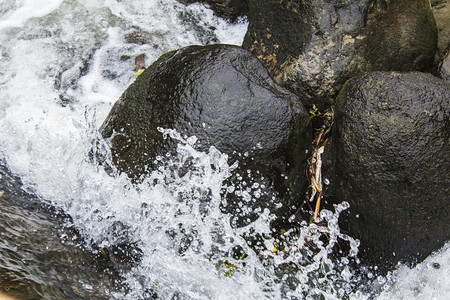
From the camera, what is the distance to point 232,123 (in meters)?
2.95

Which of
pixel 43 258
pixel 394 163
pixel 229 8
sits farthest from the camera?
pixel 229 8

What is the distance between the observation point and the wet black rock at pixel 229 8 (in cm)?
529

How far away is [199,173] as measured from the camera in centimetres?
297

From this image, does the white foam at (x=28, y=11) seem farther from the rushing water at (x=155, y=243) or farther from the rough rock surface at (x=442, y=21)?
the rough rock surface at (x=442, y=21)

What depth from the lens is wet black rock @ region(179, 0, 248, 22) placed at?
208 inches

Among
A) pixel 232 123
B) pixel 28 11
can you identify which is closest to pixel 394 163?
pixel 232 123

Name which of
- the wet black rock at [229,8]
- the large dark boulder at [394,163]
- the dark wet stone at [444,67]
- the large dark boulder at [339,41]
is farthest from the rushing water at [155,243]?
Result: the wet black rock at [229,8]

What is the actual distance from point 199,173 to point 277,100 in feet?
2.32

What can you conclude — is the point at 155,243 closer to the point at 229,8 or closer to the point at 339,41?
the point at 339,41

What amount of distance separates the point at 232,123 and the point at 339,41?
1.31 meters

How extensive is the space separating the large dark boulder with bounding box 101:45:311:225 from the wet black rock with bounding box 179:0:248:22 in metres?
2.17

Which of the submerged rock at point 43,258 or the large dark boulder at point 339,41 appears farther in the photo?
the large dark boulder at point 339,41

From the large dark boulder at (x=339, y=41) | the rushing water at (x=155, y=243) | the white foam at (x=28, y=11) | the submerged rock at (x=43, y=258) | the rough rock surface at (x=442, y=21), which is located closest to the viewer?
the submerged rock at (x=43, y=258)

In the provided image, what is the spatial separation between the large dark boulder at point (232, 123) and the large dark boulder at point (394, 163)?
0.34m
